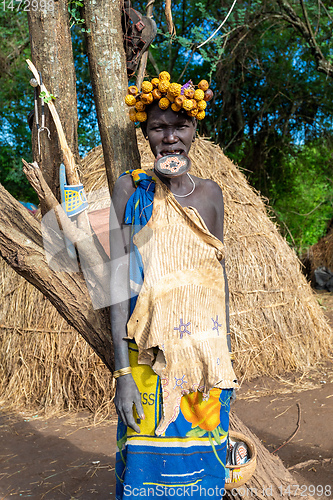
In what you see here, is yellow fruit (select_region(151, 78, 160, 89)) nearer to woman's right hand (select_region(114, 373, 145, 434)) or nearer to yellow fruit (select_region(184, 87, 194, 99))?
yellow fruit (select_region(184, 87, 194, 99))

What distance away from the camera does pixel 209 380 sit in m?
1.55

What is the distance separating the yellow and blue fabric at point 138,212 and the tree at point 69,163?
0.25m

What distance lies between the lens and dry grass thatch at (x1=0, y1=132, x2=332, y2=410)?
430cm

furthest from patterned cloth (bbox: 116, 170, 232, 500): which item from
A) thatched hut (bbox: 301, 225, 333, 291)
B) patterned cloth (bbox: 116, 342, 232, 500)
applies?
thatched hut (bbox: 301, 225, 333, 291)

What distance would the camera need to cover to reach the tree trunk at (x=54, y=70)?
6.44 feet

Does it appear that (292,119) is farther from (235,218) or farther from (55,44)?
(55,44)

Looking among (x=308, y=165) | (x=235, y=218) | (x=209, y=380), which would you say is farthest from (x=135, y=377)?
(x=308, y=165)

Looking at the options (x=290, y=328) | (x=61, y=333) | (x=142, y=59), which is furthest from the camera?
(x=290, y=328)

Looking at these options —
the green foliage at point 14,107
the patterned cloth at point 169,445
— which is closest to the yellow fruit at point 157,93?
the patterned cloth at point 169,445

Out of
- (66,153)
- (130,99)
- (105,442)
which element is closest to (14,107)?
(105,442)

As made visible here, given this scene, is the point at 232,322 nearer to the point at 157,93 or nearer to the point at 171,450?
the point at 171,450

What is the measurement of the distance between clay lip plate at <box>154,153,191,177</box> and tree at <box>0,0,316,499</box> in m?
0.45

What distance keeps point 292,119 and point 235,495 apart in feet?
29.7

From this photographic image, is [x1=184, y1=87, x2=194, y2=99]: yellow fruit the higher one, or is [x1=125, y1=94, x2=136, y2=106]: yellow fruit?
[x1=125, y1=94, x2=136, y2=106]: yellow fruit
